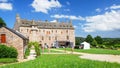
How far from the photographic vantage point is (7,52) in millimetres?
33656

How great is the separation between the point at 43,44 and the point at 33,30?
8036 millimetres

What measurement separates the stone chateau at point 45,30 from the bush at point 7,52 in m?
58.2

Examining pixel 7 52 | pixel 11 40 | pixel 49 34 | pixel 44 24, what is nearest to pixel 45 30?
pixel 44 24

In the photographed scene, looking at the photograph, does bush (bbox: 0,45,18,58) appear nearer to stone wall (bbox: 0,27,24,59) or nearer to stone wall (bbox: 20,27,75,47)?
stone wall (bbox: 0,27,24,59)

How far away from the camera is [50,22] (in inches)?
3986

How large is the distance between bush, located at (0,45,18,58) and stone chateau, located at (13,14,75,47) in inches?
2292

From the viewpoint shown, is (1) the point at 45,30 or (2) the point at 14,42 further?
(1) the point at 45,30

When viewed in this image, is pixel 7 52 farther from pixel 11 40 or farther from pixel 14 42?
pixel 11 40

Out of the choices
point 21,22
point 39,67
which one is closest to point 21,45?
point 39,67

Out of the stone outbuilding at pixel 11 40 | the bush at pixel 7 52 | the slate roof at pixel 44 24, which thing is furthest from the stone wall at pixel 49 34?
the bush at pixel 7 52

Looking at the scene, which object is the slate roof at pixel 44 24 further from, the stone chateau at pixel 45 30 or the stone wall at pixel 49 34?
the stone wall at pixel 49 34

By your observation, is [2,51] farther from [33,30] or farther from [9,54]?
[33,30]

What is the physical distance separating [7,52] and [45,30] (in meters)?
65.6

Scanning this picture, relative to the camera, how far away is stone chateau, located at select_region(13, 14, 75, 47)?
94000 millimetres
